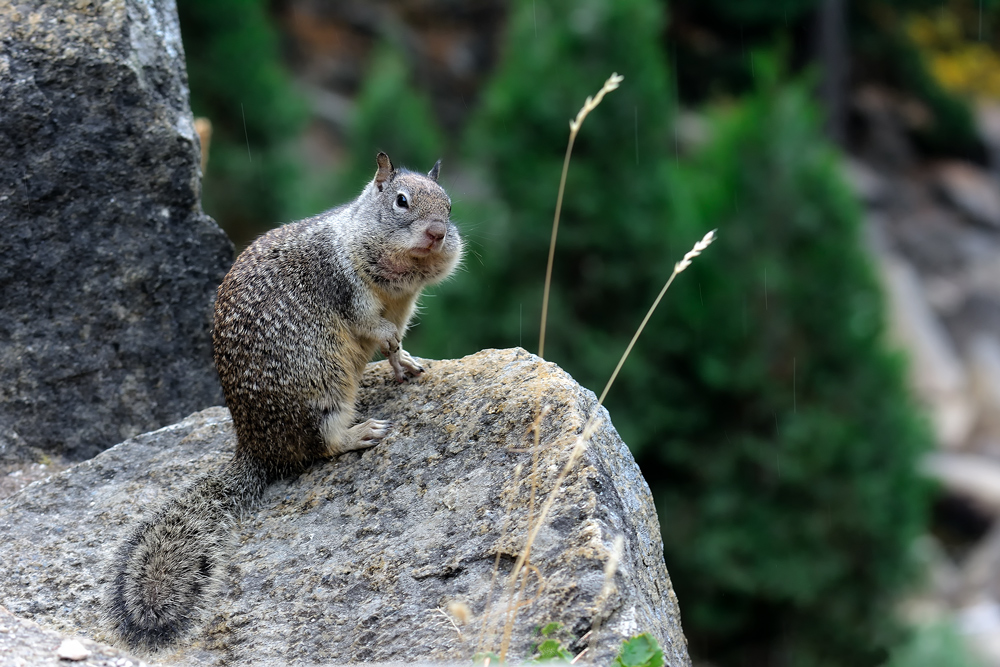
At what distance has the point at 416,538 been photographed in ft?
12.2

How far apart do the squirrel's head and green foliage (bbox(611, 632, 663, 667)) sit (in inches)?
81.6

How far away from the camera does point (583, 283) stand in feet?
39.2

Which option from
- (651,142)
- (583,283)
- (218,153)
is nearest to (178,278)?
(583,283)

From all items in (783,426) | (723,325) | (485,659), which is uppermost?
(485,659)

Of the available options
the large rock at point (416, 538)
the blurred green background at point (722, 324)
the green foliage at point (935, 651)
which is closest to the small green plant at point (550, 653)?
the large rock at point (416, 538)

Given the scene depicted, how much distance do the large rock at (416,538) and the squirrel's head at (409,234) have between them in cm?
46

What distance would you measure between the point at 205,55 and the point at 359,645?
12710 mm

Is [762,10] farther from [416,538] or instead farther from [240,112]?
[416,538]

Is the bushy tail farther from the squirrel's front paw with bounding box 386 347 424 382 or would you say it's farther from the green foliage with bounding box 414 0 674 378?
the green foliage with bounding box 414 0 674 378

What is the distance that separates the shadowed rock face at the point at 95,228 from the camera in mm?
4777

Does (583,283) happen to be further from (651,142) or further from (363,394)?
(363,394)

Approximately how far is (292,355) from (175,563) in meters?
0.95

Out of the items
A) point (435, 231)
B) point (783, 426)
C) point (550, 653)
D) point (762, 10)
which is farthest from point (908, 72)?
point (550, 653)

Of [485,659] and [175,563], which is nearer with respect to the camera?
[485,659]
